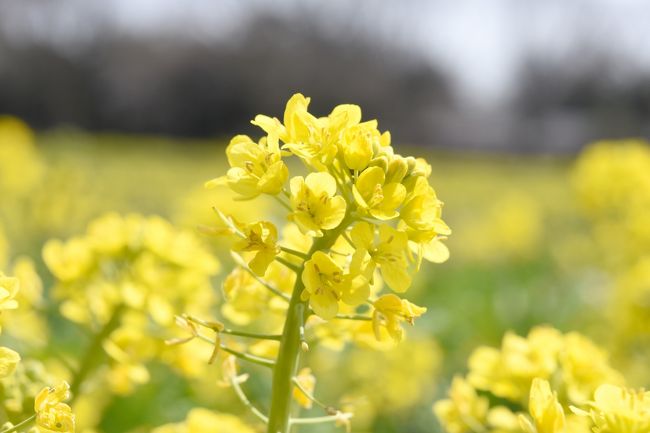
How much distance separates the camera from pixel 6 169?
6543mm

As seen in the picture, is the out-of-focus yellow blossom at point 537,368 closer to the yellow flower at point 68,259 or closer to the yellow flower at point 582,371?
the yellow flower at point 582,371

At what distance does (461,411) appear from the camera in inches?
59.7

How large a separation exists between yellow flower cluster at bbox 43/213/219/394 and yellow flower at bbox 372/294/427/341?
0.58 meters

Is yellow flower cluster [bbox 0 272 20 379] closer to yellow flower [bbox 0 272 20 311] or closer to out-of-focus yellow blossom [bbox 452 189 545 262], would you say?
yellow flower [bbox 0 272 20 311]

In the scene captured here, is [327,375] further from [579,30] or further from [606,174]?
[579,30]

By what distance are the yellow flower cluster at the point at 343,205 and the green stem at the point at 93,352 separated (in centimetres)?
65

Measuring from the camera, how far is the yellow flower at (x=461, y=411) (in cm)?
152

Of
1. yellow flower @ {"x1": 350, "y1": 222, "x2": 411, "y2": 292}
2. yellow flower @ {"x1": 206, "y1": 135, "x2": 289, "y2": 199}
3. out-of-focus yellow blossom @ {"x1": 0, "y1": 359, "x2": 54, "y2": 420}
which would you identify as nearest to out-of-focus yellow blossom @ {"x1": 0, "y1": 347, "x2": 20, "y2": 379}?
out-of-focus yellow blossom @ {"x1": 0, "y1": 359, "x2": 54, "y2": 420}

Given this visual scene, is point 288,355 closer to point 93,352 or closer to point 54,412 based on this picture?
point 54,412

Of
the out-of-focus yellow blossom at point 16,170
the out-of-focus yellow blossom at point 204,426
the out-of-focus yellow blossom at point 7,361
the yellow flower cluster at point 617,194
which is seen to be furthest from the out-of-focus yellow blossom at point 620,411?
the out-of-focus yellow blossom at point 16,170

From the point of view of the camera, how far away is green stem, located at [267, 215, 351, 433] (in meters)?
1.28

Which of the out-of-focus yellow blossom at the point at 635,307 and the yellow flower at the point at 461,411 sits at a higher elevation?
the out-of-focus yellow blossom at the point at 635,307

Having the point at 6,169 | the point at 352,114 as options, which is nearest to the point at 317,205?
the point at 352,114

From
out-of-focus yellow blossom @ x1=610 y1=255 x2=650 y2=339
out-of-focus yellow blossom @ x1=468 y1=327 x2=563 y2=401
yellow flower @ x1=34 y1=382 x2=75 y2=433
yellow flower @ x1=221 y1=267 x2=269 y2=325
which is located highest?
out-of-focus yellow blossom @ x1=610 y1=255 x2=650 y2=339
